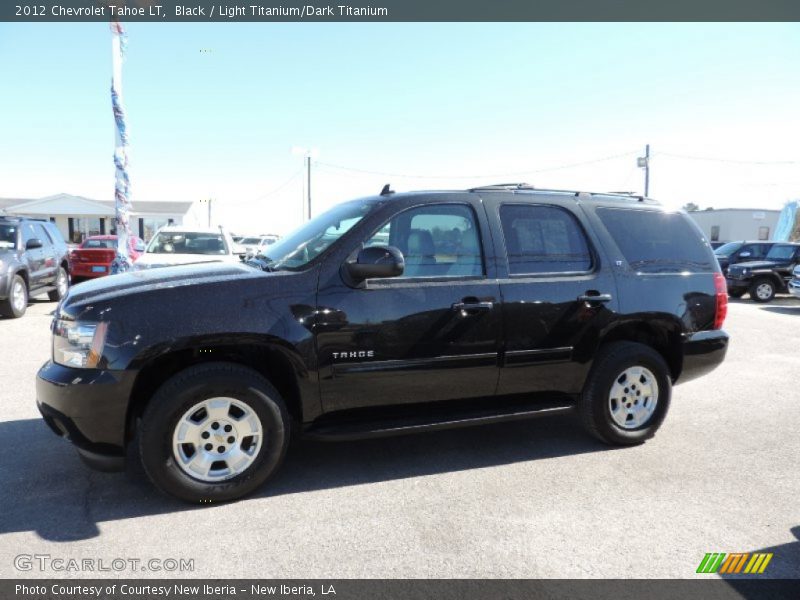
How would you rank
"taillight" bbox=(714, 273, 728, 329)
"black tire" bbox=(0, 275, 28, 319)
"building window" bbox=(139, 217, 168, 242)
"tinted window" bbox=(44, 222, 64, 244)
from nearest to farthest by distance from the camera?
"taillight" bbox=(714, 273, 728, 329) → "black tire" bbox=(0, 275, 28, 319) → "tinted window" bbox=(44, 222, 64, 244) → "building window" bbox=(139, 217, 168, 242)

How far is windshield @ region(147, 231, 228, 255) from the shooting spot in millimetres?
11180

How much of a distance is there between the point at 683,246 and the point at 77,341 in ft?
15.1

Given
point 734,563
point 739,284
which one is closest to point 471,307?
point 734,563

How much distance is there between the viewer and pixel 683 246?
475cm

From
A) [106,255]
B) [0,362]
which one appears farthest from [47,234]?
[0,362]

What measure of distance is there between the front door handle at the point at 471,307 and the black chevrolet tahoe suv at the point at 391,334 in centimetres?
2

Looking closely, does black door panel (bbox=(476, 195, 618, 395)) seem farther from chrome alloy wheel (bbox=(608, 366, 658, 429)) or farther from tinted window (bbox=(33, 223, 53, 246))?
tinted window (bbox=(33, 223, 53, 246))

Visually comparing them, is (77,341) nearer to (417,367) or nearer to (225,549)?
(225,549)

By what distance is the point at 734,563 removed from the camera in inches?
112

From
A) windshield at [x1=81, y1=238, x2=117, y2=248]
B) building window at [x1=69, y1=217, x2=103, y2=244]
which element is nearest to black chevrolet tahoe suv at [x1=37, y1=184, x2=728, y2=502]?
windshield at [x1=81, y1=238, x2=117, y2=248]

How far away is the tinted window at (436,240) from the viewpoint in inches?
153

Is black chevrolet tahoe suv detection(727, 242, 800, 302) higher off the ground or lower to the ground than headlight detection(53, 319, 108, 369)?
lower

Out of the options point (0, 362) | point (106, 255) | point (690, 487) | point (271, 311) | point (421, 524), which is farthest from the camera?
point (106, 255)

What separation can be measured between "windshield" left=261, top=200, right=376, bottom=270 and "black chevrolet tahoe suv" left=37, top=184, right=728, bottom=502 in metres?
0.02
